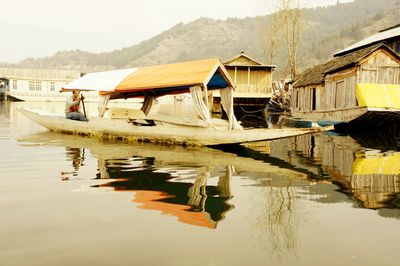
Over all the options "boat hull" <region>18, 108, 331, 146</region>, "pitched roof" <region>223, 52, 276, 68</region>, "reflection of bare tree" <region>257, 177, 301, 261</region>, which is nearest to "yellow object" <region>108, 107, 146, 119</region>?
"boat hull" <region>18, 108, 331, 146</region>

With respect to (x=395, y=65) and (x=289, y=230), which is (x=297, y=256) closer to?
(x=289, y=230)

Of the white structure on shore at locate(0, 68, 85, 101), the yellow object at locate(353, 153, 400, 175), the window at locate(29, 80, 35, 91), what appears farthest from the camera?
the window at locate(29, 80, 35, 91)

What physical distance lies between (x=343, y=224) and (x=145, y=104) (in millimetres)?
12253

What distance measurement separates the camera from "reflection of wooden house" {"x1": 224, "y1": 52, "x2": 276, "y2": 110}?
34438 mm

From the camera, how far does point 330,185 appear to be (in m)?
7.01

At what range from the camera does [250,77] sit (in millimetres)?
34938

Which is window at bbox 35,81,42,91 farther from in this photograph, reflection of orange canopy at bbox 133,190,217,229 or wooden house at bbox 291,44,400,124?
reflection of orange canopy at bbox 133,190,217,229

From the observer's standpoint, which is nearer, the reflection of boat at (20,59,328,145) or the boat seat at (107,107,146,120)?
the reflection of boat at (20,59,328,145)

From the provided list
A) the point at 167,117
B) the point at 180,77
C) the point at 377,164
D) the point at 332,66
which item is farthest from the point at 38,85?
the point at 377,164

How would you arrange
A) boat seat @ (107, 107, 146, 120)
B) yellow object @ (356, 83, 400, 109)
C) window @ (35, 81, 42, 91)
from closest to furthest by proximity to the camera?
boat seat @ (107, 107, 146, 120) → yellow object @ (356, 83, 400, 109) → window @ (35, 81, 42, 91)

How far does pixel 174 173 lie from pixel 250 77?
2843 centimetres

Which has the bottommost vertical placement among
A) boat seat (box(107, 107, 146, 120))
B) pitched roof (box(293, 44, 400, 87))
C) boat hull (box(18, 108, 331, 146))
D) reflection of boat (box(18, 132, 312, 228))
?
reflection of boat (box(18, 132, 312, 228))

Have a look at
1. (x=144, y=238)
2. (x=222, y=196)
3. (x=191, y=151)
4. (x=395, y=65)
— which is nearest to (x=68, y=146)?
(x=191, y=151)

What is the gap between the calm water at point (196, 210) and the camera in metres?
3.78
